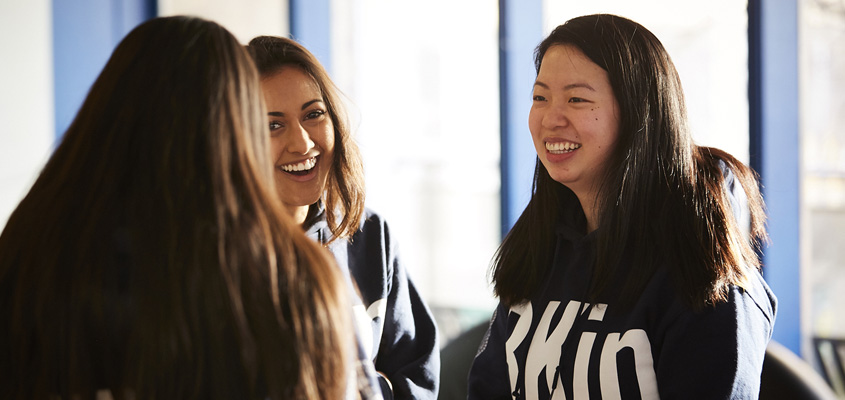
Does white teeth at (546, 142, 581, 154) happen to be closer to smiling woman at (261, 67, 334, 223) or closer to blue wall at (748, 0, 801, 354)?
smiling woman at (261, 67, 334, 223)

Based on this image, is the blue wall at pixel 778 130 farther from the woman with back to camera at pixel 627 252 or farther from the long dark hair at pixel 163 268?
the long dark hair at pixel 163 268

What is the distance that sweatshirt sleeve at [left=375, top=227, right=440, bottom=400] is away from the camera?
1719mm

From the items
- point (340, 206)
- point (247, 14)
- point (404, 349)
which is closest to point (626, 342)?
point (404, 349)

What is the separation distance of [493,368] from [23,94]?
2324 mm

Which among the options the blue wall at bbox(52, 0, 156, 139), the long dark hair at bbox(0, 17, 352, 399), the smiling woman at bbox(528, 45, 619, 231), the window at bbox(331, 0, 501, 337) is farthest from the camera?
the window at bbox(331, 0, 501, 337)

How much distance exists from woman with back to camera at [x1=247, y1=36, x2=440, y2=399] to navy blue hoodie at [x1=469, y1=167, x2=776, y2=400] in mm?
263

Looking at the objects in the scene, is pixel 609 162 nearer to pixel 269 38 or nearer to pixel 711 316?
pixel 711 316

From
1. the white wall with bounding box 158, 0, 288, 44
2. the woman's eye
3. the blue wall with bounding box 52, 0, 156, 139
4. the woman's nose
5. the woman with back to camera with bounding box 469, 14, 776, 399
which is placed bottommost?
the woman with back to camera with bounding box 469, 14, 776, 399

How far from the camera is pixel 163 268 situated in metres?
0.78

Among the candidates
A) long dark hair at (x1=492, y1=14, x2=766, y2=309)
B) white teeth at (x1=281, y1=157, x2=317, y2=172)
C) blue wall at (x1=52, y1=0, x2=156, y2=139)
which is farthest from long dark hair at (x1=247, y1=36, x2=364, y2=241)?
blue wall at (x1=52, y1=0, x2=156, y2=139)

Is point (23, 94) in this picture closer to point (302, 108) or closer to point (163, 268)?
point (302, 108)

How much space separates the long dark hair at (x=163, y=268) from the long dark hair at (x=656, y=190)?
2.18 feet

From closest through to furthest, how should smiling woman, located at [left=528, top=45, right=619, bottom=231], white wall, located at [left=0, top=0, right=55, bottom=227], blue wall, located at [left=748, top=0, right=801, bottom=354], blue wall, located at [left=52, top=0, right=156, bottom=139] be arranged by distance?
smiling woman, located at [left=528, top=45, right=619, bottom=231], blue wall, located at [left=748, top=0, right=801, bottom=354], white wall, located at [left=0, top=0, right=55, bottom=227], blue wall, located at [left=52, top=0, right=156, bottom=139]

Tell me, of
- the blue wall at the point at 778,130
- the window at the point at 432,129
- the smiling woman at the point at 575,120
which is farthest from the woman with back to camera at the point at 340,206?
the window at the point at 432,129
